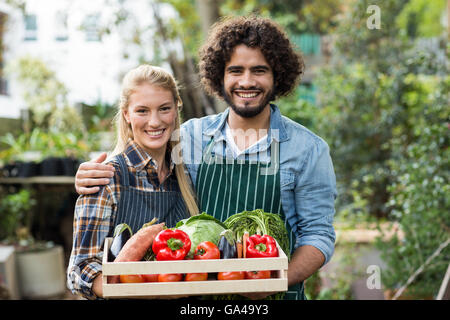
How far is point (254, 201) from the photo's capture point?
2.22 metres

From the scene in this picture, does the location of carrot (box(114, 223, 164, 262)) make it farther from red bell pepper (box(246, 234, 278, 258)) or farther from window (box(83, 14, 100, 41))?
window (box(83, 14, 100, 41))

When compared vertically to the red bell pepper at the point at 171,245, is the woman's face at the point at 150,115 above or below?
above

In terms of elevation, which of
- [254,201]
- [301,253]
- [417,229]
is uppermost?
[254,201]

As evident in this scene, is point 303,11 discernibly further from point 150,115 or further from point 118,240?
point 118,240

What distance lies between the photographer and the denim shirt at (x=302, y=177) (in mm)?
2176

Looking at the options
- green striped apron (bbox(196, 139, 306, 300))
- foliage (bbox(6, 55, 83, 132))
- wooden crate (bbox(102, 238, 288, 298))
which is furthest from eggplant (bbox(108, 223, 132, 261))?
foliage (bbox(6, 55, 83, 132))

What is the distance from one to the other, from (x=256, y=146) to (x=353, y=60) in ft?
16.7

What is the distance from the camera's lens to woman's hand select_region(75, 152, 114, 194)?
1918 mm

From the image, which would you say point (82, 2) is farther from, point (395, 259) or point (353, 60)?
point (395, 259)

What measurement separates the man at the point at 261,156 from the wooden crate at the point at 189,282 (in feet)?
1.59

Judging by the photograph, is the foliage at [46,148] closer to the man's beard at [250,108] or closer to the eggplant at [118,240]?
the man's beard at [250,108]

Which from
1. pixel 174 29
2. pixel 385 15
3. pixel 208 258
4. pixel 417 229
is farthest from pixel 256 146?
pixel 385 15

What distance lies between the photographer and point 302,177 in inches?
86.9

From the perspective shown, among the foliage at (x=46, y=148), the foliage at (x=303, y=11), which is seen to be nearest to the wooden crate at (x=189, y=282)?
the foliage at (x=46, y=148)
